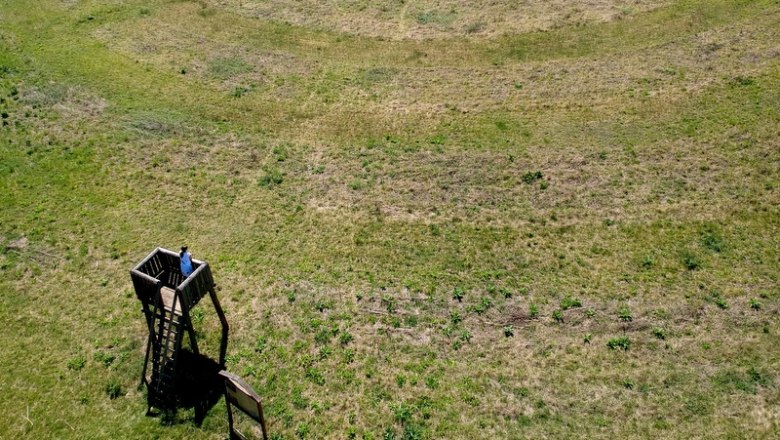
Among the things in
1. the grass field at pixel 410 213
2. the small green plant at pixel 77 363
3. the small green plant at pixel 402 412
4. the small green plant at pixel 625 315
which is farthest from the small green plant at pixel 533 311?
the small green plant at pixel 77 363

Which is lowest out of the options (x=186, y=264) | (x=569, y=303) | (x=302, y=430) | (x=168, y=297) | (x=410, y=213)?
(x=302, y=430)

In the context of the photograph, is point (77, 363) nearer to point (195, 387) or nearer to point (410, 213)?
point (195, 387)

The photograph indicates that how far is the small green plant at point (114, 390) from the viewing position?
16828 millimetres

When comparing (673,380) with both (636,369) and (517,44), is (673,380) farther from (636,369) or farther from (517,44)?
(517,44)

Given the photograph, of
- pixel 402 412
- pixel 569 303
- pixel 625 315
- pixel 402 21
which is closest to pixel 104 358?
pixel 402 412

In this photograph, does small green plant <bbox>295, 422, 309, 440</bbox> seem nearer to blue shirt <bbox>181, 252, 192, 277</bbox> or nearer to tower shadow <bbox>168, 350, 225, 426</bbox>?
tower shadow <bbox>168, 350, 225, 426</bbox>

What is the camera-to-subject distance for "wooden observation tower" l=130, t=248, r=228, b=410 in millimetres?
16625

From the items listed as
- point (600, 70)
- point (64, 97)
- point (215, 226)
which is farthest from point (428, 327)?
point (64, 97)

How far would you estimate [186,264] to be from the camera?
56.6ft

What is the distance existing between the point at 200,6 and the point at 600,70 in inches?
1039

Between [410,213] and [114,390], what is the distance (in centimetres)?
1238

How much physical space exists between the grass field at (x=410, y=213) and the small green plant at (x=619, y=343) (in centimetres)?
7

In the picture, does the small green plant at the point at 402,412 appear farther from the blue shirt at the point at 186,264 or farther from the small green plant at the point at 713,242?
the small green plant at the point at 713,242

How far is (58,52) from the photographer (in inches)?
1296
